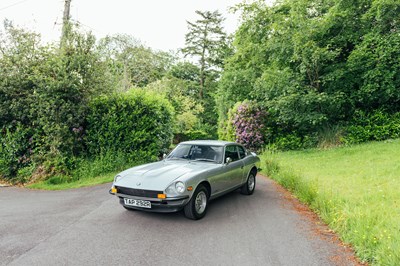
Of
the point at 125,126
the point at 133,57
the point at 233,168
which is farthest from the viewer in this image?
the point at 133,57

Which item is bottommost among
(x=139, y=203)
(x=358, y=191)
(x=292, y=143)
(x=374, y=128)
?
(x=358, y=191)

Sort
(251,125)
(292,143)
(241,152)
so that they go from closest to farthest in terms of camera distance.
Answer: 1. (241,152)
2. (292,143)
3. (251,125)

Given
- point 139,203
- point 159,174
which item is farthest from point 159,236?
point 159,174

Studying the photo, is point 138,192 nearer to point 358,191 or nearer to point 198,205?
point 198,205

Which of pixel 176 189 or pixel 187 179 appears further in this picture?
pixel 187 179

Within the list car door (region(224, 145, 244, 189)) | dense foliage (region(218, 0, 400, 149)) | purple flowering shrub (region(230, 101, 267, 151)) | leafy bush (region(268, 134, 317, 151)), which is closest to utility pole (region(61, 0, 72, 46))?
car door (region(224, 145, 244, 189))

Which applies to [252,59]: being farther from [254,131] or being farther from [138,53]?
[138,53]

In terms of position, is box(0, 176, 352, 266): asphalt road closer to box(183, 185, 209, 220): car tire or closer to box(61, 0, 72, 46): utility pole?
box(183, 185, 209, 220): car tire

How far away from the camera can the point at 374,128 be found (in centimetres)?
1428

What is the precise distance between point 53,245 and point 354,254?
4.47 meters

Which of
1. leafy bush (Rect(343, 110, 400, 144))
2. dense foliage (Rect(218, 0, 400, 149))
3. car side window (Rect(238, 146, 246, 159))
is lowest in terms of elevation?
car side window (Rect(238, 146, 246, 159))

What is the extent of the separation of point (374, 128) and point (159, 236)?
13.5m

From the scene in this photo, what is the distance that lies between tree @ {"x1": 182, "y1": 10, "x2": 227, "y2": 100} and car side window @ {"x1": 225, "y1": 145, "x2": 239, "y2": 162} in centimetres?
3194

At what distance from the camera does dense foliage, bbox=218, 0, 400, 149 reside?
13027 mm
